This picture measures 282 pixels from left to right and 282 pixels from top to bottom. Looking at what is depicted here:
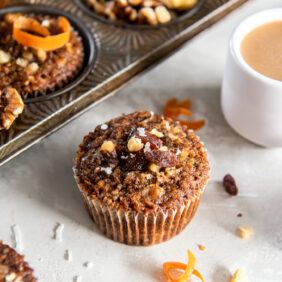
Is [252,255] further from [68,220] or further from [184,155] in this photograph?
[68,220]

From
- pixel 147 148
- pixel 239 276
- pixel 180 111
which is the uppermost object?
pixel 147 148

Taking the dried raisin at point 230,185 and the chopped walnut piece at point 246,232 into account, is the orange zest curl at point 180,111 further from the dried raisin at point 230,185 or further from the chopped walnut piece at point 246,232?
the chopped walnut piece at point 246,232

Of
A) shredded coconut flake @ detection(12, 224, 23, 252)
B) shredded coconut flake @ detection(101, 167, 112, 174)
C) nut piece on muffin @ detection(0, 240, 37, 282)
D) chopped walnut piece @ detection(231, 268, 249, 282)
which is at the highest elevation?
shredded coconut flake @ detection(101, 167, 112, 174)

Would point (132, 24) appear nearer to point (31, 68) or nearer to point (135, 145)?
point (31, 68)

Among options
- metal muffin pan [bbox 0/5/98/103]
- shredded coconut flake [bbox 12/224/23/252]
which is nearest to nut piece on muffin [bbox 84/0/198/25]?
metal muffin pan [bbox 0/5/98/103]

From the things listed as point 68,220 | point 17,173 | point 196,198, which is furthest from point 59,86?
point 196,198

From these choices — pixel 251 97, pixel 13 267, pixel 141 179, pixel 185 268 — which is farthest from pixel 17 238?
pixel 251 97

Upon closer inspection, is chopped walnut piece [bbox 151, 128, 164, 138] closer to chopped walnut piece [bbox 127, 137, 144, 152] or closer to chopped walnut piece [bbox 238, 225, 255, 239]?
chopped walnut piece [bbox 127, 137, 144, 152]
